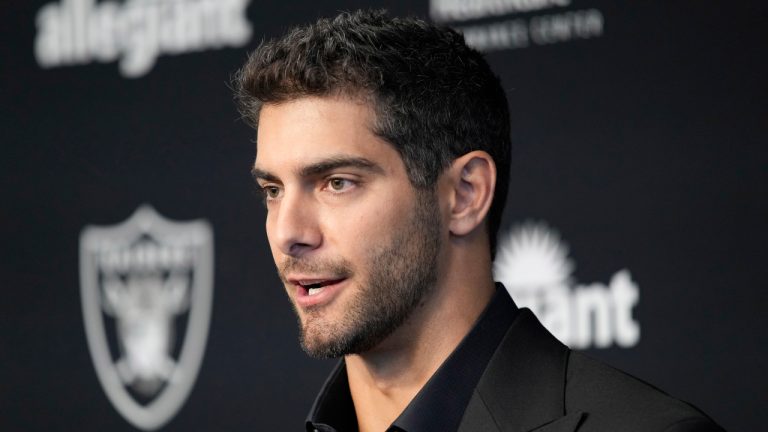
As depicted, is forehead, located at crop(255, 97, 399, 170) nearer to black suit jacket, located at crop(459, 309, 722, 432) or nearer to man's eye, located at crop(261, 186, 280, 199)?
man's eye, located at crop(261, 186, 280, 199)

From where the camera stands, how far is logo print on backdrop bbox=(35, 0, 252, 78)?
8.80 ft

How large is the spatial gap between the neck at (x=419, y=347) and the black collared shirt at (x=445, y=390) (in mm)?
16

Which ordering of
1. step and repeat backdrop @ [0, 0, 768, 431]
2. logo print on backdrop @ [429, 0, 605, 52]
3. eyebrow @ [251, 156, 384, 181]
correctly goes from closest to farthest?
eyebrow @ [251, 156, 384, 181]
step and repeat backdrop @ [0, 0, 768, 431]
logo print on backdrop @ [429, 0, 605, 52]

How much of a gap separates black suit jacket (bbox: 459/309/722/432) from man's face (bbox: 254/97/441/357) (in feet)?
0.44

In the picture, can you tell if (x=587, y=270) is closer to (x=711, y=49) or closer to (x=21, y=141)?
(x=711, y=49)

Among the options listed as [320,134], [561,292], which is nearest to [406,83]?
[320,134]

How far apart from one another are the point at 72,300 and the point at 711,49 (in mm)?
1513

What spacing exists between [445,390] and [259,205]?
4.07 feet

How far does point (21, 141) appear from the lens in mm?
2900

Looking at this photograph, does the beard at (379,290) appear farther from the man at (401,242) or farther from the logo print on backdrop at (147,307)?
the logo print on backdrop at (147,307)

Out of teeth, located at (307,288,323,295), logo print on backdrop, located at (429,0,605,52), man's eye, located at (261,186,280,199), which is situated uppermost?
logo print on backdrop, located at (429,0,605,52)

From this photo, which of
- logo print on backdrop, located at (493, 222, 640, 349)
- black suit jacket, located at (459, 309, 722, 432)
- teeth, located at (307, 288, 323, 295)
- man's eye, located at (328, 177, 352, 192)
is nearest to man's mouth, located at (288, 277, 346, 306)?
teeth, located at (307, 288, 323, 295)

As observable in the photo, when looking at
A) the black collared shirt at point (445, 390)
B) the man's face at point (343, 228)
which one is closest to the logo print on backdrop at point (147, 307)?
the black collared shirt at point (445, 390)

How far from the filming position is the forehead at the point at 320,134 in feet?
4.71
